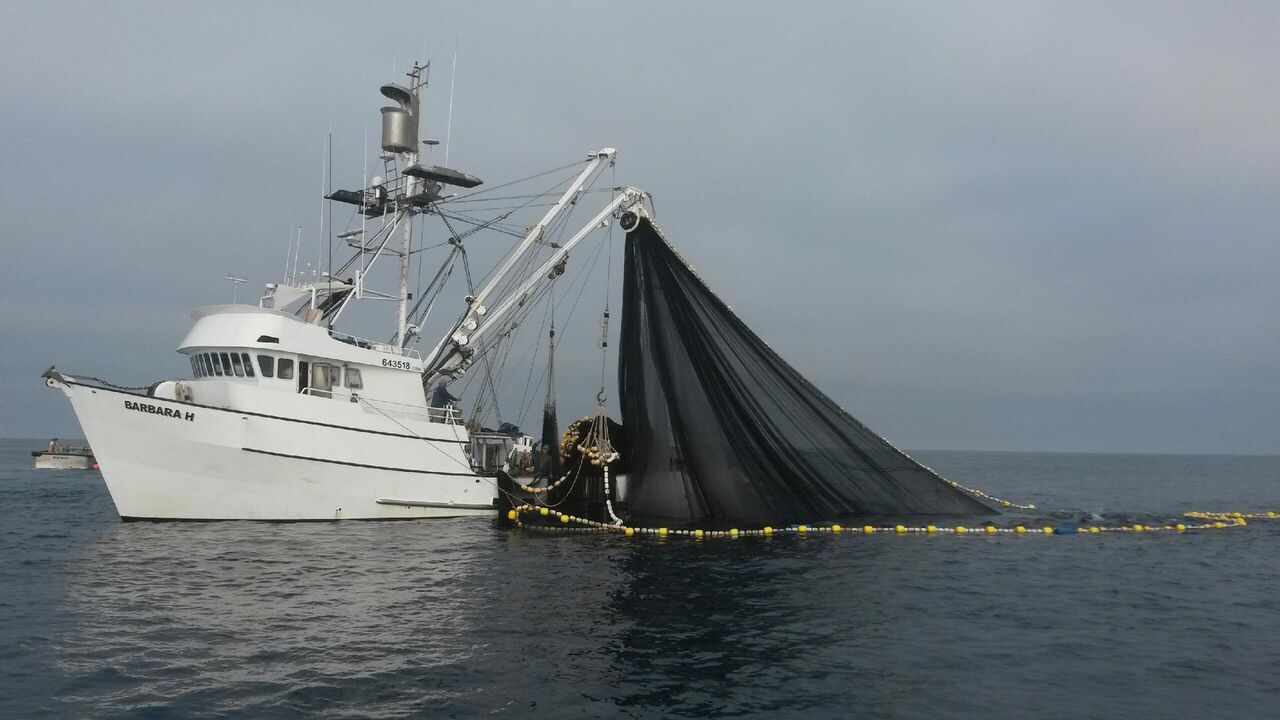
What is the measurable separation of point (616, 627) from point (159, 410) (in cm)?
1427

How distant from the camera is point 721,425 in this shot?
20.3 meters

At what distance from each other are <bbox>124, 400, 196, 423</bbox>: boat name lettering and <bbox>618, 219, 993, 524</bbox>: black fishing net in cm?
1094

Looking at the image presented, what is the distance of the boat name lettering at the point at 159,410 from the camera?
65.5ft

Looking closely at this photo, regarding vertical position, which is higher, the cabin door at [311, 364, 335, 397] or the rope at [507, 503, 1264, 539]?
the cabin door at [311, 364, 335, 397]

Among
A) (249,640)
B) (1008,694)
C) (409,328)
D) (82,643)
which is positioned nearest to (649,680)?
(1008,694)

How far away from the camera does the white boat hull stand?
20.0 metres

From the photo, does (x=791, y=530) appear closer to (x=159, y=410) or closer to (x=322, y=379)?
(x=322, y=379)

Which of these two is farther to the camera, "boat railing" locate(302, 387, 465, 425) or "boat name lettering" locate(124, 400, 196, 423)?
"boat railing" locate(302, 387, 465, 425)

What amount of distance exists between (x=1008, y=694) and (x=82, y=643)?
39.3 ft

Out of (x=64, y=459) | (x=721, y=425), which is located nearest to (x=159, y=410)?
(x=721, y=425)

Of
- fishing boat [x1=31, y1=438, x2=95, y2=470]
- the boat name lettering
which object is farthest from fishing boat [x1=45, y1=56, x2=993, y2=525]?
fishing boat [x1=31, y1=438, x2=95, y2=470]

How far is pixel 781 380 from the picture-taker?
20.0m

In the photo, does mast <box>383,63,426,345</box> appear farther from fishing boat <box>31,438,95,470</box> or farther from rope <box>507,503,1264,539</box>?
fishing boat <box>31,438,95,470</box>

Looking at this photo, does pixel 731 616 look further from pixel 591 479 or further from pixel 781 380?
pixel 591 479
